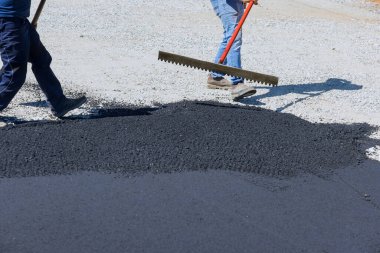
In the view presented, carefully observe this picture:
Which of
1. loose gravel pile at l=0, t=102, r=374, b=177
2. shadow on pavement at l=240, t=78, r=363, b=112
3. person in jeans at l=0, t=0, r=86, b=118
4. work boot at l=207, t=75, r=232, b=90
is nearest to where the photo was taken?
loose gravel pile at l=0, t=102, r=374, b=177

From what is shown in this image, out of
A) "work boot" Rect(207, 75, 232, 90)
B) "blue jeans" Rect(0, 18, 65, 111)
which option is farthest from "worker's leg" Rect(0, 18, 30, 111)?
"work boot" Rect(207, 75, 232, 90)

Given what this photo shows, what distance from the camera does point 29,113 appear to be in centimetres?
674

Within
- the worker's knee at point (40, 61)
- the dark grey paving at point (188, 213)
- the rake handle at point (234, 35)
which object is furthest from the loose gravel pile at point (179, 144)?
the rake handle at point (234, 35)

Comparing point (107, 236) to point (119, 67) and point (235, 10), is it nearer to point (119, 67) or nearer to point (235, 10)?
point (235, 10)

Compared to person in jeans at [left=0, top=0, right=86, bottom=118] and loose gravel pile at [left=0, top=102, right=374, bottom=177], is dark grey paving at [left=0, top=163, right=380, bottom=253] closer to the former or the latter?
loose gravel pile at [left=0, top=102, right=374, bottom=177]

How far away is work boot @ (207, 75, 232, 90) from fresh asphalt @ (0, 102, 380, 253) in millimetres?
1328

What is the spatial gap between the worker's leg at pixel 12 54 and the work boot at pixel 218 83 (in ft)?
8.54

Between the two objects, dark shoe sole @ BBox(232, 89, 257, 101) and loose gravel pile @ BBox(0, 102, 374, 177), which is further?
dark shoe sole @ BBox(232, 89, 257, 101)

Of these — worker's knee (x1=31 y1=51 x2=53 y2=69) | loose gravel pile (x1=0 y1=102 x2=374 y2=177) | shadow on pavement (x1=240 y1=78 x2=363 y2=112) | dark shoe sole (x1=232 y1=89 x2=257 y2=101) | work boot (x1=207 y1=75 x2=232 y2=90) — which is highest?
worker's knee (x1=31 y1=51 x2=53 y2=69)

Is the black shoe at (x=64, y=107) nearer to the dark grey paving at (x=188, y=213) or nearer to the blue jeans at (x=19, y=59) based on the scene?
the blue jeans at (x=19, y=59)

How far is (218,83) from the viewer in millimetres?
8180

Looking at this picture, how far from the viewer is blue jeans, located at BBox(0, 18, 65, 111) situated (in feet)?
19.8

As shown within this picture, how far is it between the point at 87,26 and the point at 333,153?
6492mm

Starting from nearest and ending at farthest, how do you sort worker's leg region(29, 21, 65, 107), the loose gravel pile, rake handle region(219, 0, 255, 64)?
the loose gravel pile
worker's leg region(29, 21, 65, 107)
rake handle region(219, 0, 255, 64)
